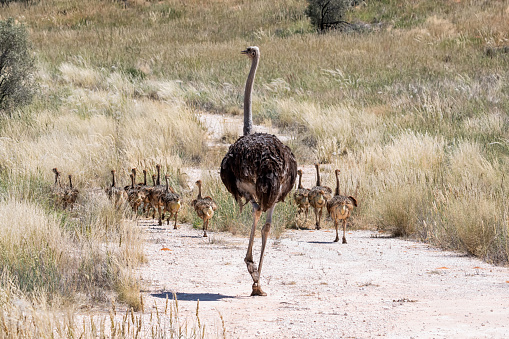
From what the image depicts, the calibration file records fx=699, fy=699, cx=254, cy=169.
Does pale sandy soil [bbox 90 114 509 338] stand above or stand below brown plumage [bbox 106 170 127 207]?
below

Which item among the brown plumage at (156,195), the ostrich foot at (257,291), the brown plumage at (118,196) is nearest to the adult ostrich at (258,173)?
the ostrich foot at (257,291)

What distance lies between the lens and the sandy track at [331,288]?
526 cm

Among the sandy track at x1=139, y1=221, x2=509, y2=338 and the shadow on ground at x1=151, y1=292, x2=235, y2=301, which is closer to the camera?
the sandy track at x1=139, y1=221, x2=509, y2=338

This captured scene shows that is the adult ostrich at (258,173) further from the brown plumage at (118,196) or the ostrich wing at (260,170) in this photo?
the brown plumage at (118,196)

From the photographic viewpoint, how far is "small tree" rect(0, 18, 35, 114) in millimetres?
14297

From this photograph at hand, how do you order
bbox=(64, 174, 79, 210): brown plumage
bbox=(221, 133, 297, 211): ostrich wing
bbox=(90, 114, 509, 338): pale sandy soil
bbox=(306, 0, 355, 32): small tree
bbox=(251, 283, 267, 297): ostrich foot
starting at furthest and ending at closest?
bbox=(306, 0, 355, 32): small tree → bbox=(64, 174, 79, 210): brown plumage → bbox=(251, 283, 267, 297): ostrich foot → bbox=(221, 133, 297, 211): ostrich wing → bbox=(90, 114, 509, 338): pale sandy soil

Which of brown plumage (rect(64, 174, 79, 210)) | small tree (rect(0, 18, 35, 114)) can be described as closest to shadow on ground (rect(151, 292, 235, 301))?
brown plumage (rect(64, 174, 79, 210))

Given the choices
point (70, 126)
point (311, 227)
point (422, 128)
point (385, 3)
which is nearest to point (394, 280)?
point (311, 227)

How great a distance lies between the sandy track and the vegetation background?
20.7 inches

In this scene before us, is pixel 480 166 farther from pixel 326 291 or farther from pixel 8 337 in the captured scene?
pixel 8 337

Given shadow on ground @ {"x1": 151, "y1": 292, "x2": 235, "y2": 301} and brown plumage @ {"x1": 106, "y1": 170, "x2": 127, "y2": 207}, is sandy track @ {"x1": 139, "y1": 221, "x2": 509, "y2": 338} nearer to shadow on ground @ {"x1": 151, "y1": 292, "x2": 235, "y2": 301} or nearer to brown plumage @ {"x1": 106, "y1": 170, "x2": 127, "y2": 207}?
shadow on ground @ {"x1": 151, "y1": 292, "x2": 235, "y2": 301}

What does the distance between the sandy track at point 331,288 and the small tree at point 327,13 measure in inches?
1081

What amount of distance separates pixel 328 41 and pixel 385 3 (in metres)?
14.7

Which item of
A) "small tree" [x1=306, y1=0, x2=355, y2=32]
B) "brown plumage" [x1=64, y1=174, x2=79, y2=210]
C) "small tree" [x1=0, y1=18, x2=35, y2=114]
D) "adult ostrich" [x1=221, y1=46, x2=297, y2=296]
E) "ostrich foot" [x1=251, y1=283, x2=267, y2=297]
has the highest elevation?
"small tree" [x1=306, y1=0, x2=355, y2=32]
